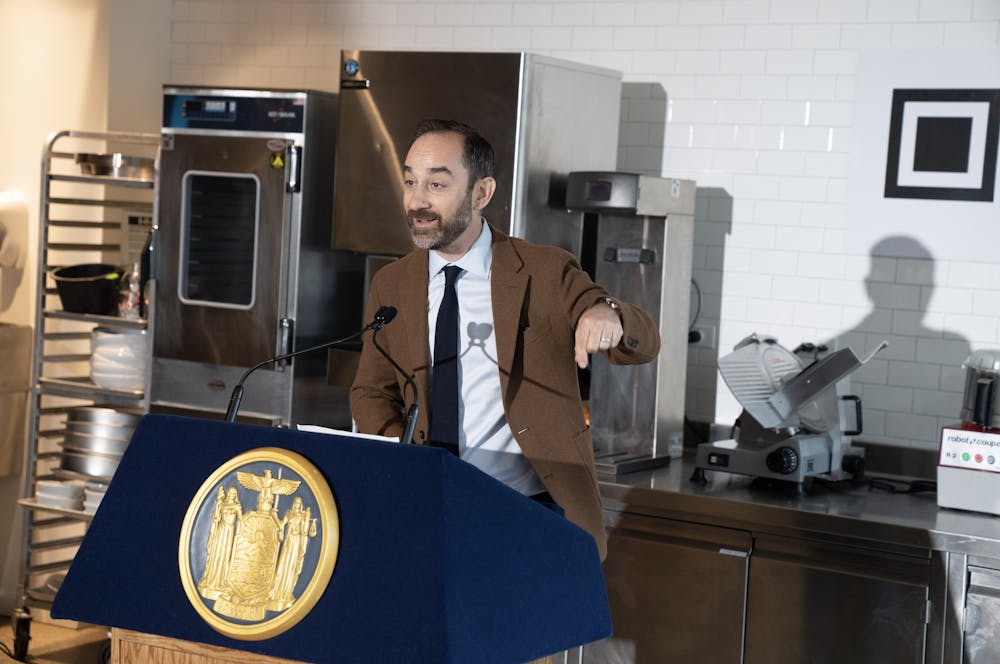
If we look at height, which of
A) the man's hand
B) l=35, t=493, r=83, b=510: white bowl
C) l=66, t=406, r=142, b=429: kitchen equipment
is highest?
the man's hand

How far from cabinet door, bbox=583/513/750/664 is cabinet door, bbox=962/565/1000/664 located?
57 centimetres

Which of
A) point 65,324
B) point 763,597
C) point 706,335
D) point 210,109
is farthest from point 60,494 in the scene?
point 763,597

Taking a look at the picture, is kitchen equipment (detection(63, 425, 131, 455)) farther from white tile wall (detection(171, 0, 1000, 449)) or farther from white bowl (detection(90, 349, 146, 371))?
white tile wall (detection(171, 0, 1000, 449))

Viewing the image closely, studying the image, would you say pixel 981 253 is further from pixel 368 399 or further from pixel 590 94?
pixel 368 399

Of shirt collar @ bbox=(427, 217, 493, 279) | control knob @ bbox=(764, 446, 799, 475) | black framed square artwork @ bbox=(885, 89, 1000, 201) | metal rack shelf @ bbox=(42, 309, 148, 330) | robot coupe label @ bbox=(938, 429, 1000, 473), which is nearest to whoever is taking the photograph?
shirt collar @ bbox=(427, 217, 493, 279)

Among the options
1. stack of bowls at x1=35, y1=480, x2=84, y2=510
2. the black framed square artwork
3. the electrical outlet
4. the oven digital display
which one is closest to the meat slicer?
the electrical outlet

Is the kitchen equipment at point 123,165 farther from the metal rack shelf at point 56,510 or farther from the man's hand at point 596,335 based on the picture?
the man's hand at point 596,335

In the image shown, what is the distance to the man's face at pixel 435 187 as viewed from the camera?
102 inches

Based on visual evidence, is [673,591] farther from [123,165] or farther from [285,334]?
[123,165]

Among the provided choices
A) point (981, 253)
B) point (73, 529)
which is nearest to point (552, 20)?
point (981, 253)

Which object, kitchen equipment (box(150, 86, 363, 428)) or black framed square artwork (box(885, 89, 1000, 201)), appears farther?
kitchen equipment (box(150, 86, 363, 428))

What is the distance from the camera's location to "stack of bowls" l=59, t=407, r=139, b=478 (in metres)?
4.53

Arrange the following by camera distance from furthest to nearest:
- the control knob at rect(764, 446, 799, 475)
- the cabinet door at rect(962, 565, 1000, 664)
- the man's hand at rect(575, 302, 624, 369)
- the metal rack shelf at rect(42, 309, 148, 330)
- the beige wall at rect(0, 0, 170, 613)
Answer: the beige wall at rect(0, 0, 170, 613), the metal rack shelf at rect(42, 309, 148, 330), the control knob at rect(764, 446, 799, 475), the cabinet door at rect(962, 565, 1000, 664), the man's hand at rect(575, 302, 624, 369)

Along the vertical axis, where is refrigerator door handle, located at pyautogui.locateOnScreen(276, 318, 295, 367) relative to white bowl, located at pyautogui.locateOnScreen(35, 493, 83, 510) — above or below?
above
